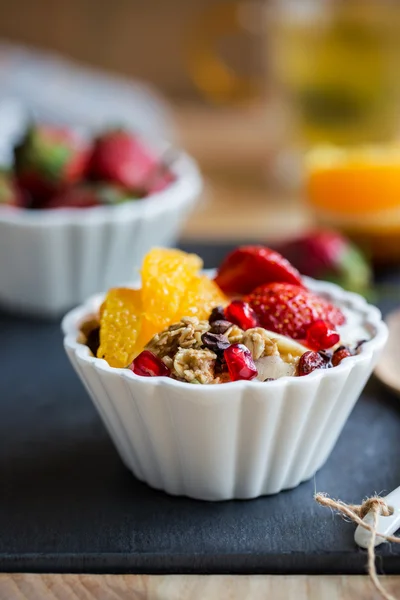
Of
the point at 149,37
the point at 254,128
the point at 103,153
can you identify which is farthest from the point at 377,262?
the point at 149,37

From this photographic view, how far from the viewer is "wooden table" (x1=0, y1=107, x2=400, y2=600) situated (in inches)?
41.3

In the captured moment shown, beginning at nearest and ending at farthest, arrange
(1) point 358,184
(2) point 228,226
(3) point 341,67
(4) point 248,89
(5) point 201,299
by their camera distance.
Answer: (5) point 201,299 → (1) point 358,184 → (2) point 228,226 → (3) point 341,67 → (4) point 248,89

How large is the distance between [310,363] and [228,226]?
4.27ft

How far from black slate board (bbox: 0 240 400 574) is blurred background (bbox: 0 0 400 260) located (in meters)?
0.79

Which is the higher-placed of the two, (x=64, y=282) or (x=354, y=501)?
(x=354, y=501)

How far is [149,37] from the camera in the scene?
381cm

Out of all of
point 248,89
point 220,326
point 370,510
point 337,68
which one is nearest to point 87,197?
point 220,326

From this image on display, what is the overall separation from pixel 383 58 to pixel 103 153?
1.08 meters

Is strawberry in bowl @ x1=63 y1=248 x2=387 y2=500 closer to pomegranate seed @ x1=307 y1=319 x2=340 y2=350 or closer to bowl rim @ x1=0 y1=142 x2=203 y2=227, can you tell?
pomegranate seed @ x1=307 y1=319 x2=340 y2=350

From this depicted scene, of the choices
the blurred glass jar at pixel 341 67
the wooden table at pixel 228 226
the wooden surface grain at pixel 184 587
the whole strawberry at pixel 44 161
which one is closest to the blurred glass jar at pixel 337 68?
the blurred glass jar at pixel 341 67

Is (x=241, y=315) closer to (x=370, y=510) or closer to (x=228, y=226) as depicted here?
(x=370, y=510)

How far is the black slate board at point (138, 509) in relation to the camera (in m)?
1.09

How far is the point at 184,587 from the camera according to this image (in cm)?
106

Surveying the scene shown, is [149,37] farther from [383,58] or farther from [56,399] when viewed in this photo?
[56,399]
